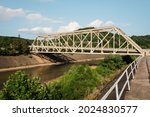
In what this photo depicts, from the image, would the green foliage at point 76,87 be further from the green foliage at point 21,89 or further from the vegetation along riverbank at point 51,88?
the green foliage at point 21,89

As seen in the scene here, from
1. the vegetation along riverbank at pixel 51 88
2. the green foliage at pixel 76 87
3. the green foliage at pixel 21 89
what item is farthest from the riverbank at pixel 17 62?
the green foliage at pixel 21 89

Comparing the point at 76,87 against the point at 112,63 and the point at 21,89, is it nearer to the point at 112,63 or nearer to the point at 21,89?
the point at 21,89

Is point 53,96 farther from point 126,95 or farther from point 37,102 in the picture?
point 37,102

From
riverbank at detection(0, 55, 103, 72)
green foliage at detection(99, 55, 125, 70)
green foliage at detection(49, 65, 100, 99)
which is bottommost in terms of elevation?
riverbank at detection(0, 55, 103, 72)

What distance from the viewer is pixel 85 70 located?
107 feet

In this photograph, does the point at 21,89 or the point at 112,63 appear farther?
the point at 112,63

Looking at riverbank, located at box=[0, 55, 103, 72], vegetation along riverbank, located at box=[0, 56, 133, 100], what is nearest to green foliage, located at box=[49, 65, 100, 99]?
vegetation along riverbank, located at box=[0, 56, 133, 100]

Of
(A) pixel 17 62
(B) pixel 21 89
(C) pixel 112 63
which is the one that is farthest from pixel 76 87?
(A) pixel 17 62

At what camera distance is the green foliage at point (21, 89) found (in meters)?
21.8

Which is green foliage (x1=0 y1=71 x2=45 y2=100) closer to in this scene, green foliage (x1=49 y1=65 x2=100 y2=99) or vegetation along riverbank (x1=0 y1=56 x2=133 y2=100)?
vegetation along riverbank (x1=0 y1=56 x2=133 y2=100)

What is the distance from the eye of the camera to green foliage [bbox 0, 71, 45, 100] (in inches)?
858

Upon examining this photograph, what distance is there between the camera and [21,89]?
22.0 meters

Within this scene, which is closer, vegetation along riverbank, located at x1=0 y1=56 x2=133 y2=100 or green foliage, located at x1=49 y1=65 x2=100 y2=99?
vegetation along riverbank, located at x1=0 y1=56 x2=133 y2=100

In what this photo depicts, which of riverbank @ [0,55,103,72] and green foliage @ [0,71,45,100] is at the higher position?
green foliage @ [0,71,45,100]
